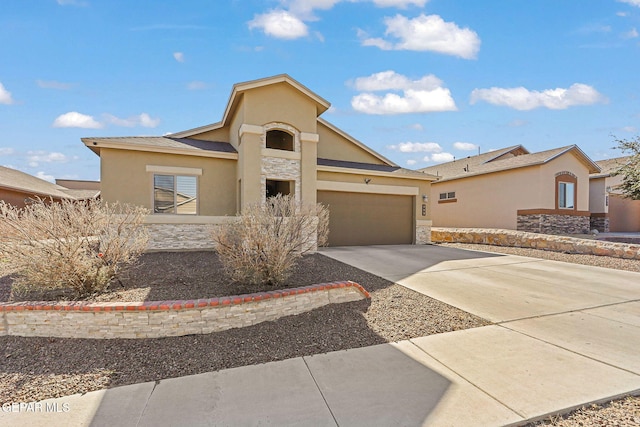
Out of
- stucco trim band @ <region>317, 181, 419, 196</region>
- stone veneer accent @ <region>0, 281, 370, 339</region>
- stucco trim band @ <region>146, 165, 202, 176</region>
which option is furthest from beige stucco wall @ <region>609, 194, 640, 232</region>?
stone veneer accent @ <region>0, 281, 370, 339</region>

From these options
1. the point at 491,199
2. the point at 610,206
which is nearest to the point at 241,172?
the point at 491,199

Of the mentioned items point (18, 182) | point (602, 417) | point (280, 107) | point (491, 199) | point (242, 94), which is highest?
point (242, 94)

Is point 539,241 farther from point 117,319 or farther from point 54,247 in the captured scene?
point 54,247

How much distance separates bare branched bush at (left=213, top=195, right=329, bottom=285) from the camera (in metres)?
5.62

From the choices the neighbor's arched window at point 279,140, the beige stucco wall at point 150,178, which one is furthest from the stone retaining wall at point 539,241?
the beige stucco wall at point 150,178

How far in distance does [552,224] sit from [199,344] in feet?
62.4

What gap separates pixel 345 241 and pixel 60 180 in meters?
38.6

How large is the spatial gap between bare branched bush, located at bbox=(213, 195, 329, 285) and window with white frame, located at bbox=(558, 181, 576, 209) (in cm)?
1788

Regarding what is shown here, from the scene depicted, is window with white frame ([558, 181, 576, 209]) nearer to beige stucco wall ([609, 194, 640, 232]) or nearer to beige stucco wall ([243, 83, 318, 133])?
beige stucco wall ([609, 194, 640, 232])

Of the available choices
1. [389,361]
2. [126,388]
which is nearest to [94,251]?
[126,388]

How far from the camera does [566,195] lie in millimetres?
17641

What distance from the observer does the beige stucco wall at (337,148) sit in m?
14.5

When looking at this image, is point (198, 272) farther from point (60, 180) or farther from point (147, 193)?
point (60, 180)

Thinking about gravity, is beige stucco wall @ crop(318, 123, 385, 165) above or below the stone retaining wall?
above
